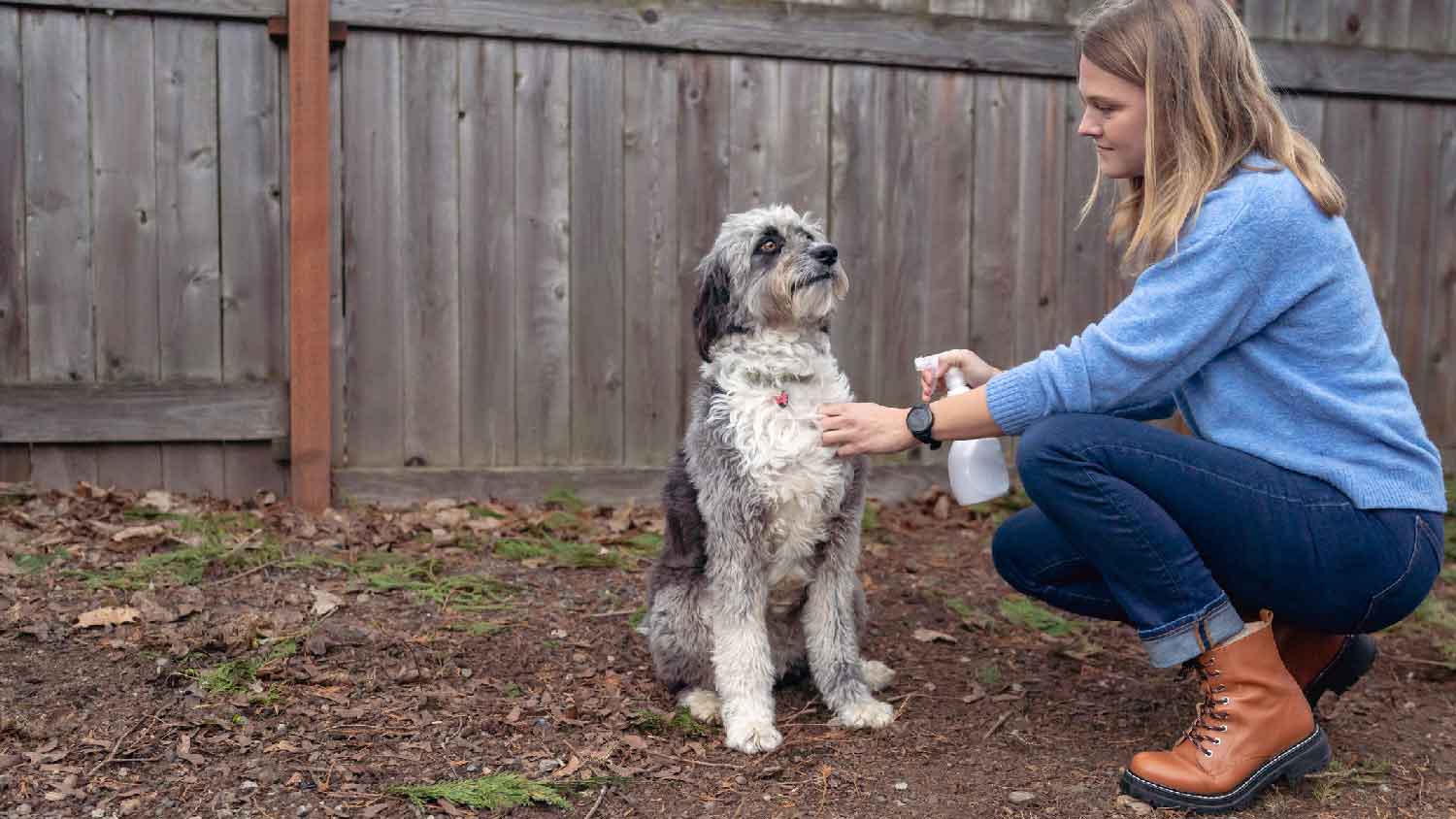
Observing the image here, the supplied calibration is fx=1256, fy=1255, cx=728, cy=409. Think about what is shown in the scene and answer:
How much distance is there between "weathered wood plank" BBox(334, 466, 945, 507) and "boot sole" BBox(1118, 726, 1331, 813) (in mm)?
2795

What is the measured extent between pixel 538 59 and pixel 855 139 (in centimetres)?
160

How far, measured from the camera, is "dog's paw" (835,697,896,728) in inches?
145

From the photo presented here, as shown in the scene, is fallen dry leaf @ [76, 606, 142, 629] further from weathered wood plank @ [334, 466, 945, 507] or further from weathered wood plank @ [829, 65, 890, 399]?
weathered wood plank @ [829, 65, 890, 399]

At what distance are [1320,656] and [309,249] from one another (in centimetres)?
434

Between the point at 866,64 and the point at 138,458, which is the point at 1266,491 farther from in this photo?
the point at 138,458

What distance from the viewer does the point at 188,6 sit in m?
5.55

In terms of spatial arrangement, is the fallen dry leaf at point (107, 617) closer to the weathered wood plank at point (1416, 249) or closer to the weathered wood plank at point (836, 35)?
the weathered wood plank at point (836, 35)

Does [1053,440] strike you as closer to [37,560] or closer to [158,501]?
[37,560]

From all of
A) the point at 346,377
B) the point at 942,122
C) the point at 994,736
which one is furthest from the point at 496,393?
the point at 994,736

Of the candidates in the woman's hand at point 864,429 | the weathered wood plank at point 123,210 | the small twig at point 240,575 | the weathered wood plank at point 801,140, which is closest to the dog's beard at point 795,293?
the woman's hand at point 864,429

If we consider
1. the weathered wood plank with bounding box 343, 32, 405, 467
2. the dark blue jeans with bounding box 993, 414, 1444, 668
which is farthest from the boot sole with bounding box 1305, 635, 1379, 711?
the weathered wood plank with bounding box 343, 32, 405, 467

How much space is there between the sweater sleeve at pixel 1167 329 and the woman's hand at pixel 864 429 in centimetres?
27

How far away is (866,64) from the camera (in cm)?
623

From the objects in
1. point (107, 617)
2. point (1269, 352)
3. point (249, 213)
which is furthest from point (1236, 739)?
point (249, 213)
